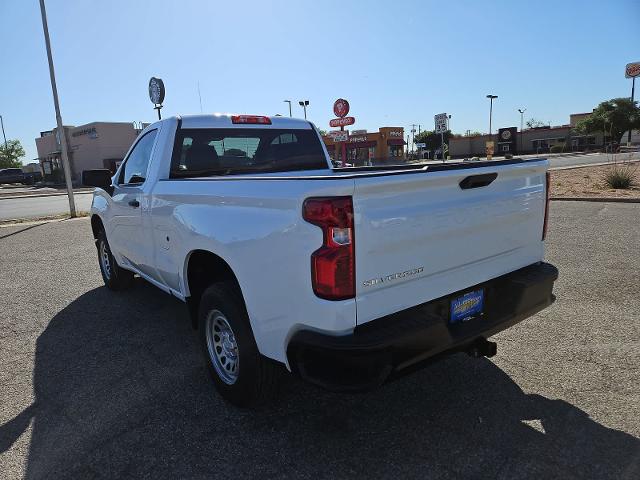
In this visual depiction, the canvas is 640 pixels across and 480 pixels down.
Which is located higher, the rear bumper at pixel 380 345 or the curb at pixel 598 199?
the rear bumper at pixel 380 345

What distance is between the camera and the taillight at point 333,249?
2.20 meters

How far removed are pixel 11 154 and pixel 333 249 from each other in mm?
106221

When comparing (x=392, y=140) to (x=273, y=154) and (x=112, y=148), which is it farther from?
(x=273, y=154)

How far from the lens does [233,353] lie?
316 centimetres

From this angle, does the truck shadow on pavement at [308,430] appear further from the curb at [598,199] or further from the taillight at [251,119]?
the curb at [598,199]

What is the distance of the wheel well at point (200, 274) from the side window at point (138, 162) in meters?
1.37

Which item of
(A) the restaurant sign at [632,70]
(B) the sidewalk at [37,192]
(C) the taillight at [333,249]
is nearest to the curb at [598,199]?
(C) the taillight at [333,249]

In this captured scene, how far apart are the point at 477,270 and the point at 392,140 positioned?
58798mm

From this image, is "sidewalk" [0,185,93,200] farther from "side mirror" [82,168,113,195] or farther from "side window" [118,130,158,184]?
"side window" [118,130,158,184]

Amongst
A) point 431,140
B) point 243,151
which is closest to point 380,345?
point 243,151

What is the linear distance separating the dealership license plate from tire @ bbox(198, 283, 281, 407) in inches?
42.4

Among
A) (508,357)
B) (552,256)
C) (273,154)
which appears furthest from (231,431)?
(552,256)

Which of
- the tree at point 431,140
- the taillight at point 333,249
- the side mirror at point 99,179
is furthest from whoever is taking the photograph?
the tree at point 431,140

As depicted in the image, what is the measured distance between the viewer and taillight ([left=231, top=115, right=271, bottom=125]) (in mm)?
4582
